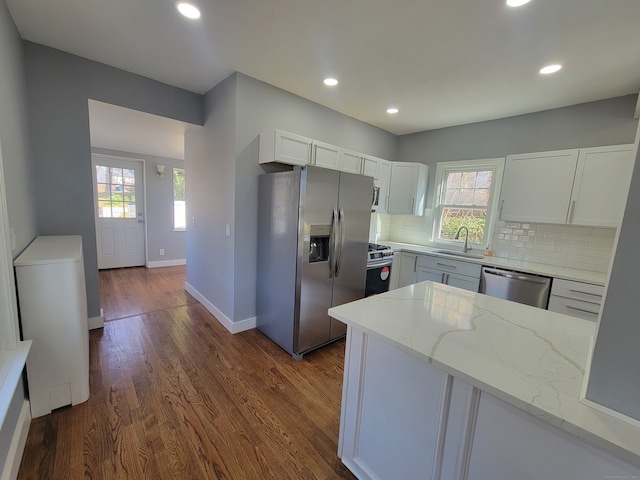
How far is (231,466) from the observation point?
147 centimetres

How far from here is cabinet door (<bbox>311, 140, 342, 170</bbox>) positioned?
2890mm

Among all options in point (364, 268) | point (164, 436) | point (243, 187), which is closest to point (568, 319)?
point (364, 268)

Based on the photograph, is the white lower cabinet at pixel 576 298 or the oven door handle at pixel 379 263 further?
the oven door handle at pixel 379 263

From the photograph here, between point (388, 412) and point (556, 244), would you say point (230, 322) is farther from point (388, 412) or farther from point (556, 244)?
point (556, 244)

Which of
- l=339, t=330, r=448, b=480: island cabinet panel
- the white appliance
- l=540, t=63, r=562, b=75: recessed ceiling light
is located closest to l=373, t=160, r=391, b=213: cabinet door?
l=540, t=63, r=562, b=75: recessed ceiling light

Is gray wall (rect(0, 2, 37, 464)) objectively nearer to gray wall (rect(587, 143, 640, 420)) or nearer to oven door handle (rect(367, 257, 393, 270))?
gray wall (rect(587, 143, 640, 420))

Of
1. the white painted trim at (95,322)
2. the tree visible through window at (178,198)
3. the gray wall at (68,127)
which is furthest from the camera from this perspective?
the tree visible through window at (178,198)

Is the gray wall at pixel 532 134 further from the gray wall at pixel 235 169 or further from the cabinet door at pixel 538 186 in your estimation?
the gray wall at pixel 235 169

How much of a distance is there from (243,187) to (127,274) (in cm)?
370

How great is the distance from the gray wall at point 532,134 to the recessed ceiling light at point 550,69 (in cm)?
102

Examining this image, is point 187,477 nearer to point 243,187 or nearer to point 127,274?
point 243,187

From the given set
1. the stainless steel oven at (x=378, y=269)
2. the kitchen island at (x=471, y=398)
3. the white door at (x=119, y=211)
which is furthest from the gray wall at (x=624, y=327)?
the white door at (x=119, y=211)

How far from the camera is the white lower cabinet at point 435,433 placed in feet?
2.62

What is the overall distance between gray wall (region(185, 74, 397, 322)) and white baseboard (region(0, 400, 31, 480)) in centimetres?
155
